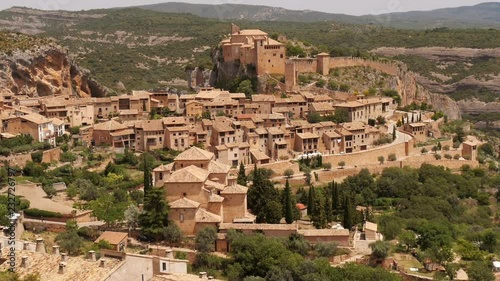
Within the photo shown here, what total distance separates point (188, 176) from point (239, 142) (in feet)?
36.9

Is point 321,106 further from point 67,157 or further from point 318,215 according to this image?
point 318,215

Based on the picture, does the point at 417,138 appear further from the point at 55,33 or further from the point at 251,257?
the point at 55,33

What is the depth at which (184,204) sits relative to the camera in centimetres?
2755

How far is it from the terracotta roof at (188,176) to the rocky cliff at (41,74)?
1911 cm

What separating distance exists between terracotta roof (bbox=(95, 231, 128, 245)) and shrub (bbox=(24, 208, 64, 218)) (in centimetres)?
309

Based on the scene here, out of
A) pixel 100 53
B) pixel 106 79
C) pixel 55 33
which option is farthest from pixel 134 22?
pixel 106 79

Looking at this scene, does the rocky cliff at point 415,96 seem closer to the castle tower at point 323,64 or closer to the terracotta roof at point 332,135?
the castle tower at point 323,64

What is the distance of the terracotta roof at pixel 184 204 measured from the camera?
27469 millimetres

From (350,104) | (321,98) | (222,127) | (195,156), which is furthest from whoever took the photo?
(321,98)

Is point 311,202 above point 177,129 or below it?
below

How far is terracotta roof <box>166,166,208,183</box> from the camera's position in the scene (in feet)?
92.6

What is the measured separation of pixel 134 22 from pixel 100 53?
109 feet

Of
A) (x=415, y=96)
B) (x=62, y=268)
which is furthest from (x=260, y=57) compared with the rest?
→ (x=62, y=268)

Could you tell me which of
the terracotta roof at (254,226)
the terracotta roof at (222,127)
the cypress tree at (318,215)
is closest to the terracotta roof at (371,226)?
the cypress tree at (318,215)
